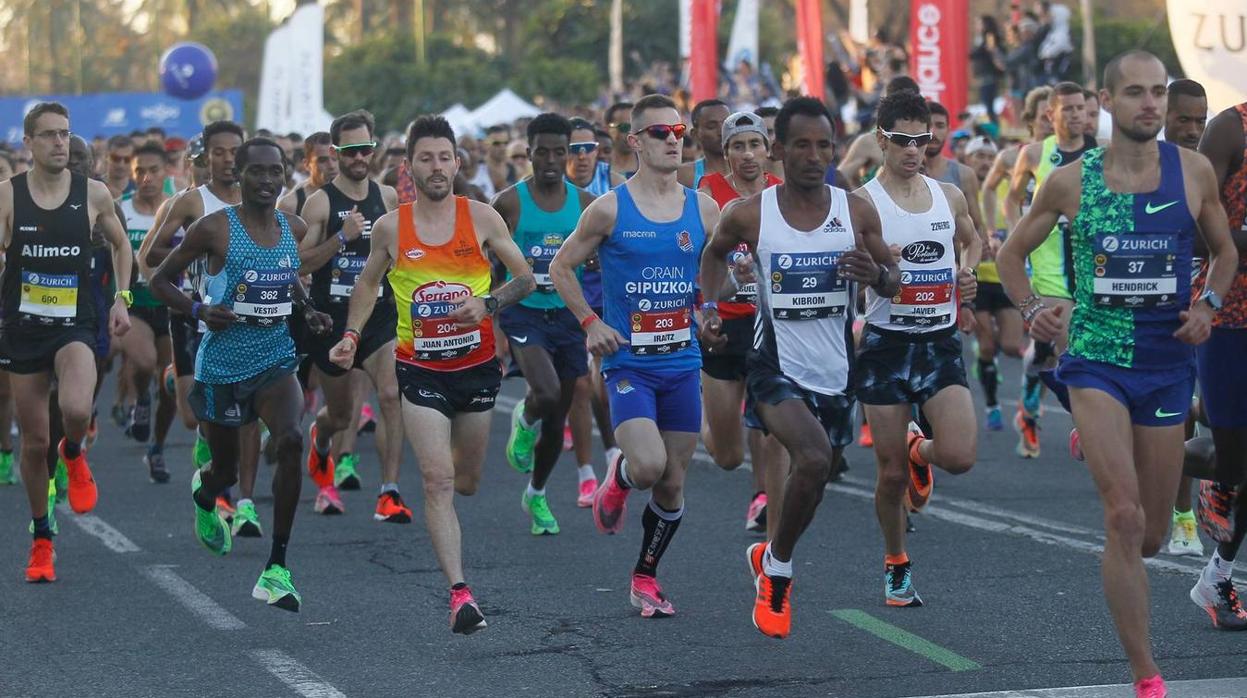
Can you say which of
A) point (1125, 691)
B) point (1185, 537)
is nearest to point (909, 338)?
point (1185, 537)

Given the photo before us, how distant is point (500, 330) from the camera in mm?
11500

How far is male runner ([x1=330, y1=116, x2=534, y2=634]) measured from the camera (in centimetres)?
841

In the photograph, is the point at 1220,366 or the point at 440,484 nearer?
the point at 1220,366

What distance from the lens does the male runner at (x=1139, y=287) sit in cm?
676

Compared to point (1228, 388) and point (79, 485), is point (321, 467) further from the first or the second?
point (1228, 388)

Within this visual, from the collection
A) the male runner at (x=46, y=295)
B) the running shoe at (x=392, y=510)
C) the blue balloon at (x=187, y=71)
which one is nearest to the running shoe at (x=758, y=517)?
the running shoe at (x=392, y=510)

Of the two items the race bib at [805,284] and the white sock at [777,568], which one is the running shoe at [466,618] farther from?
the race bib at [805,284]

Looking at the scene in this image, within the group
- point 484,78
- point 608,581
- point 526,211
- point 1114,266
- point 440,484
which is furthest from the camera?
point 484,78

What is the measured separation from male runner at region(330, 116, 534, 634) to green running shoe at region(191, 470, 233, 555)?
1395 mm

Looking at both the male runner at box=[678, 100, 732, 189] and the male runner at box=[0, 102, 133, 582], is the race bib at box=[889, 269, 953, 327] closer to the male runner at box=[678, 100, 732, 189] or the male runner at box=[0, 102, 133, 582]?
the male runner at box=[678, 100, 732, 189]

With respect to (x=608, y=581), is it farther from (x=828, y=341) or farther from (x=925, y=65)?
(x=925, y=65)

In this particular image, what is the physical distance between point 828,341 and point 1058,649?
1.50m

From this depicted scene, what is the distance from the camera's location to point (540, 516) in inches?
426

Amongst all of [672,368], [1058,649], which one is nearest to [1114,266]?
[1058,649]
